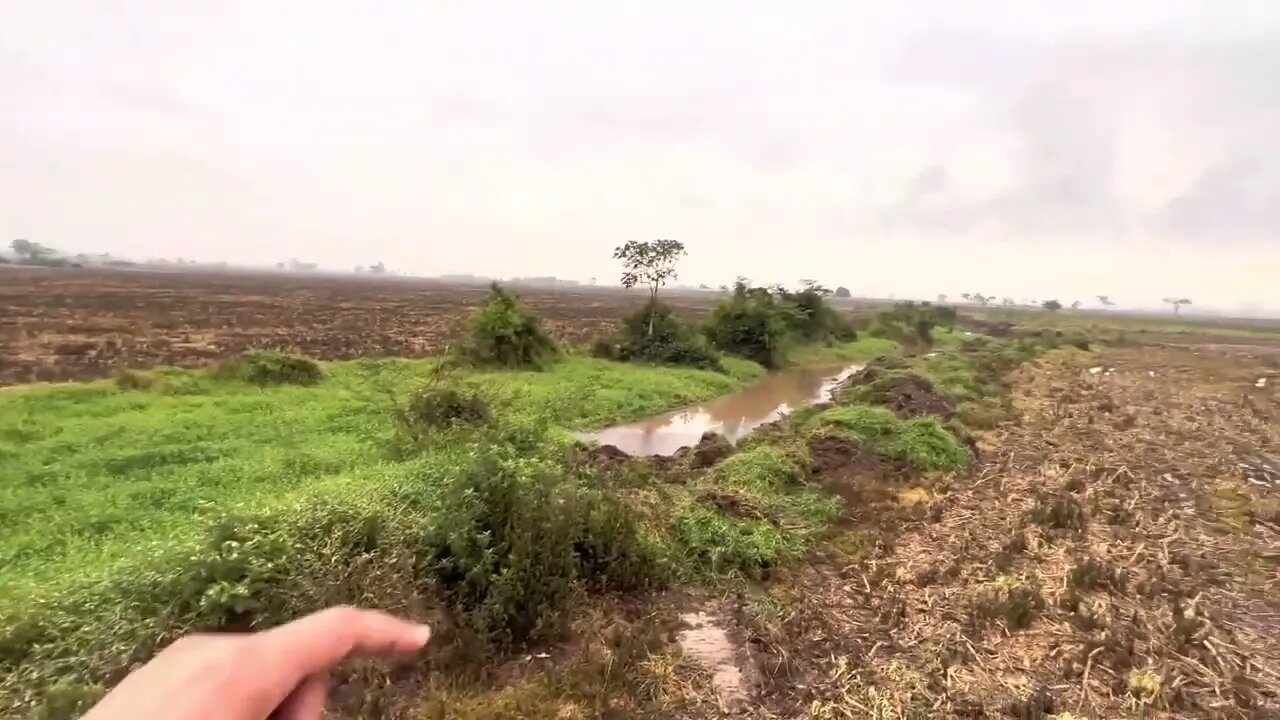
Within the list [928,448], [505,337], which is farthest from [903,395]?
[505,337]

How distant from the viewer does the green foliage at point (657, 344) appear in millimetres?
25875

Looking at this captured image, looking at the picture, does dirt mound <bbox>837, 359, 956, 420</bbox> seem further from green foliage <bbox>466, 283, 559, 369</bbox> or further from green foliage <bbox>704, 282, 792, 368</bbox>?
green foliage <bbox>466, 283, 559, 369</bbox>

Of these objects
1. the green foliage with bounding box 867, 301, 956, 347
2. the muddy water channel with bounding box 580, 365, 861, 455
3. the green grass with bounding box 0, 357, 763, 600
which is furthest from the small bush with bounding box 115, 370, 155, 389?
the green foliage with bounding box 867, 301, 956, 347

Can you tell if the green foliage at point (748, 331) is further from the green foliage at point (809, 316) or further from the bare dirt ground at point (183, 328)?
the bare dirt ground at point (183, 328)

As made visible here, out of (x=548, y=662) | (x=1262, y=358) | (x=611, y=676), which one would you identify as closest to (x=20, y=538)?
(x=548, y=662)

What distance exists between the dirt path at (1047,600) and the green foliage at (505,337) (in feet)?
43.5

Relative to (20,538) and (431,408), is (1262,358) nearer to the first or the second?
(431,408)

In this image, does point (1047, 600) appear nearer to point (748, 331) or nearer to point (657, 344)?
point (657, 344)

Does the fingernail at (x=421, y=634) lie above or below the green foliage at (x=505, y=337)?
above

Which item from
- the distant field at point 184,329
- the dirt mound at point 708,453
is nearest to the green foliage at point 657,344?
the distant field at point 184,329

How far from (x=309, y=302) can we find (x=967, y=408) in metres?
49.8

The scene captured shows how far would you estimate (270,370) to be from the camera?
16.9 m

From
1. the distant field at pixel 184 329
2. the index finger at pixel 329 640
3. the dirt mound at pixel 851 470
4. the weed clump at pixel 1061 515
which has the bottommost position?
the distant field at pixel 184 329

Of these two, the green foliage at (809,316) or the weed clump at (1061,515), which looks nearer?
the weed clump at (1061,515)
